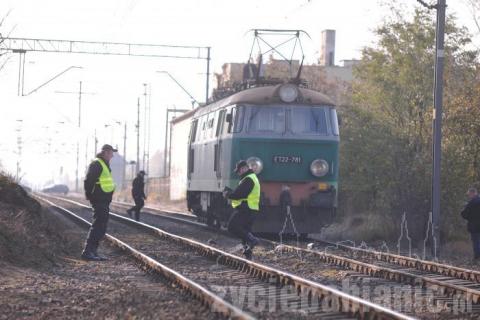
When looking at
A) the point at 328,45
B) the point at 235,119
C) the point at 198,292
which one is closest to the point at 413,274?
the point at 198,292

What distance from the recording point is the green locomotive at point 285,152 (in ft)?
66.1

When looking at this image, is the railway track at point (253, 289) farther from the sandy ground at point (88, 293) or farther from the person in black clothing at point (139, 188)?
the person in black clothing at point (139, 188)

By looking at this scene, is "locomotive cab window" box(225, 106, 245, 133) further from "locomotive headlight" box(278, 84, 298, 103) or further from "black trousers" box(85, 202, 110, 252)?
"black trousers" box(85, 202, 110, 252)

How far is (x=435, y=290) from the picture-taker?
11.4m

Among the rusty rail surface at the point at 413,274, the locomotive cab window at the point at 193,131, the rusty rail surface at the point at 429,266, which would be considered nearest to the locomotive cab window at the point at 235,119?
the rusty rail surface at the point at 413,274

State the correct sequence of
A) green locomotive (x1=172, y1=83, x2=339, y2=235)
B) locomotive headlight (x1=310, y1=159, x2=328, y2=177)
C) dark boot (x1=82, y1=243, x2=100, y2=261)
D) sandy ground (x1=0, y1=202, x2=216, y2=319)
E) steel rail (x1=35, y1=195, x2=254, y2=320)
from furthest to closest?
1. locomotive headlight (x1=310, y1=159, x2=328, y2=177)
2. green locomotive (x1=172, y1=83, x2=339, y2=235)
3. dark boot (x1=82, y1=243, x2=100, y2=261)
4. sandy ground (x1=0, y1=202, x2=216, y2=319)
5. steel rail (x1=35, y1=195, x2=254, y2=320)

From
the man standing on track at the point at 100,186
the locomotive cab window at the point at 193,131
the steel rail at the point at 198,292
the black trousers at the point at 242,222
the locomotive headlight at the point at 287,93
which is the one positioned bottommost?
the steel rail at the point at 198,292

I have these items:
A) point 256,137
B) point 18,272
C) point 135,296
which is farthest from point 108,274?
point 256,137

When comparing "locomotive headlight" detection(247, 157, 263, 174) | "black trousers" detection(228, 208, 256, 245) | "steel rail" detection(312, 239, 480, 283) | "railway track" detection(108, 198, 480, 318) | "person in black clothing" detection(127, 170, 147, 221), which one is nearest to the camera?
"railway track" detection(108, 198, 480, 318)

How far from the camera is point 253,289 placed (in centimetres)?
1104

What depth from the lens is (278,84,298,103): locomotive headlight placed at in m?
20.8

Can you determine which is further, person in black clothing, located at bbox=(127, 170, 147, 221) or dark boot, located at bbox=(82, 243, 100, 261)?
person in black clothing, located at bbox=(127, 170, 147, 221)

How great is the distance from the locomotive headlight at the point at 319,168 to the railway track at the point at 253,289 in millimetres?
3805

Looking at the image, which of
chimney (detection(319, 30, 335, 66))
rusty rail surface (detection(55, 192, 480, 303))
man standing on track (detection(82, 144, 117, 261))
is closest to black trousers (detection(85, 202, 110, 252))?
man standing on track (detection(82, 144, 117, 261))
